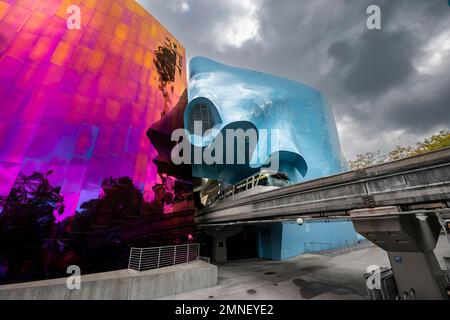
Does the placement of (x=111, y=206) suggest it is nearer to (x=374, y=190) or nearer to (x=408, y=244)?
(x=374, y=190)

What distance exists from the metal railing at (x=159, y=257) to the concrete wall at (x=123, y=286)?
5.02 ft

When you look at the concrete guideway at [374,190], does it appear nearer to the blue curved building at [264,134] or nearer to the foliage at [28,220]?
the foliage at [28,220]

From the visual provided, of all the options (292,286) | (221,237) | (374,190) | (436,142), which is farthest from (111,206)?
(436,142)

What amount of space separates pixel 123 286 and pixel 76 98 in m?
16.3

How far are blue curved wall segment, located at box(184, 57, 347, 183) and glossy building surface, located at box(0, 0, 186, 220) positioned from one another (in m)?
9.28

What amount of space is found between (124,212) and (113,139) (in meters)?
7.02

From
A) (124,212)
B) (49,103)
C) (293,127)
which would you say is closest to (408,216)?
(124,212)

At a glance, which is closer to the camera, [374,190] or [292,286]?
[374,190]

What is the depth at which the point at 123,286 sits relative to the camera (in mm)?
10664

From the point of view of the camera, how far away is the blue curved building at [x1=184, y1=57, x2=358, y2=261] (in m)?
26.9

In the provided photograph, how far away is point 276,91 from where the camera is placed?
4338 centimetres

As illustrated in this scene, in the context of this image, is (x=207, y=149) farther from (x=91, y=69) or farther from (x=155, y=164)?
(x=91, y=69)

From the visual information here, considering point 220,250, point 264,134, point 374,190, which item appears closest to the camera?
point 374,190

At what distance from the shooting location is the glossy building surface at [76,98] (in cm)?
1401
